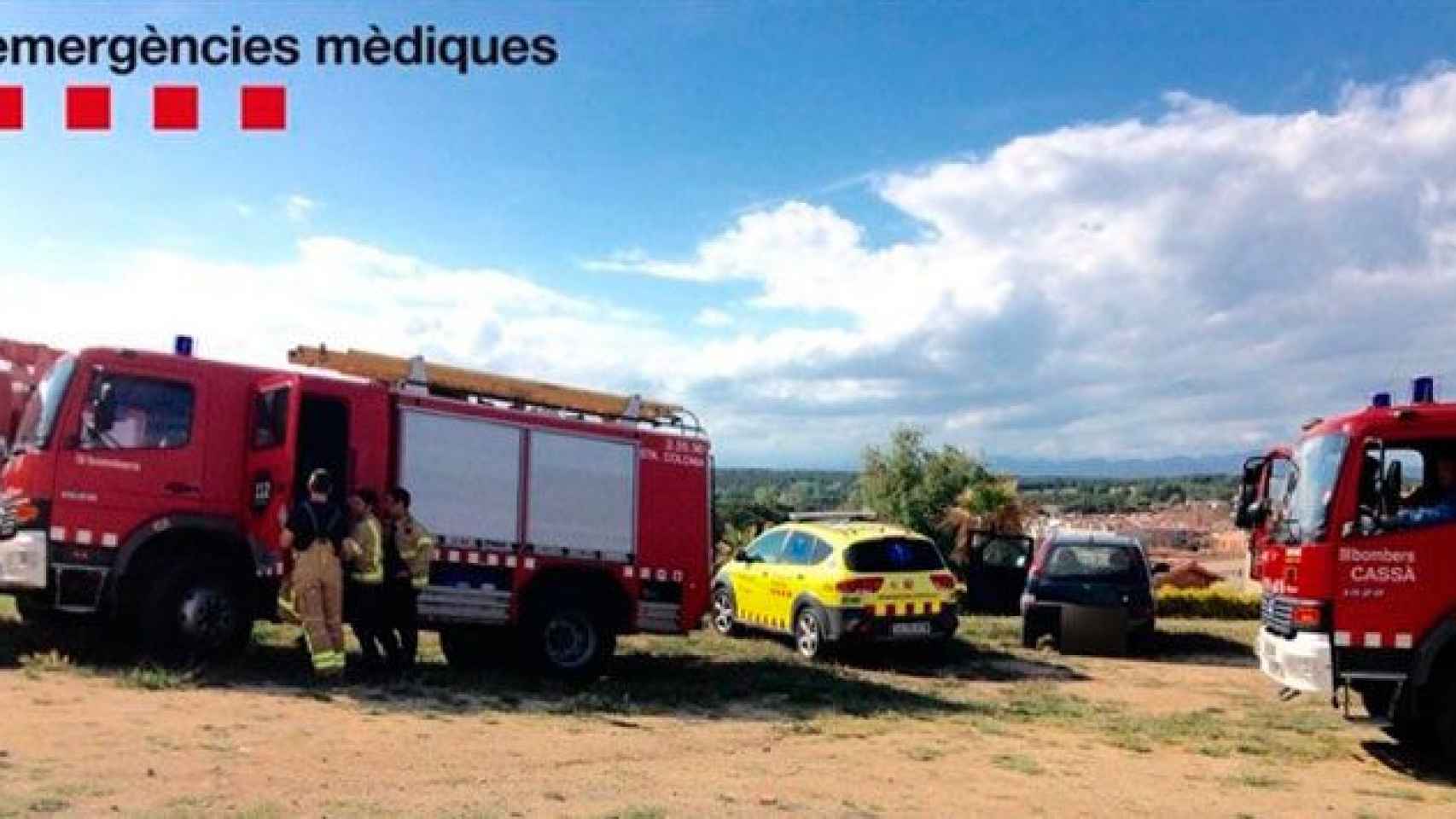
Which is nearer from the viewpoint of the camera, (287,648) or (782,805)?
(782,805)

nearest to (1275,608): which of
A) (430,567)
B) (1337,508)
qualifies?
(1337,508)

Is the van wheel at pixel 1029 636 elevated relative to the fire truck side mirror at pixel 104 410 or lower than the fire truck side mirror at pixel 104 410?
lower

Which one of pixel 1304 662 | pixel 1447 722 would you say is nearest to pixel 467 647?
pixel 1304 662

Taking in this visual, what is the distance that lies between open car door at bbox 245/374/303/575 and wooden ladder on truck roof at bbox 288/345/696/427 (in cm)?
63

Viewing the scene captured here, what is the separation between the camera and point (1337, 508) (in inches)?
386

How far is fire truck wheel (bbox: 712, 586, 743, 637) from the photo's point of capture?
1736 cm

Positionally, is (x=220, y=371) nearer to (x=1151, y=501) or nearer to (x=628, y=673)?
(x=628, y=673)

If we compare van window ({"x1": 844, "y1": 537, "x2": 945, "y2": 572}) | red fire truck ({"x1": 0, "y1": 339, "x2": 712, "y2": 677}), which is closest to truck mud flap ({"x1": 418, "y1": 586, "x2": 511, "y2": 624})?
red fire truck ({"x1": 0, "y1": 339, "x2": 712, "y2": 677})

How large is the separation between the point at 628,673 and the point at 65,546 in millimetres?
5309

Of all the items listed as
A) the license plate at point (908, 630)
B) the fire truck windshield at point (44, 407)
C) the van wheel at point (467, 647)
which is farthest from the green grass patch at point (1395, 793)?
the fire truck windshield at point (44, 407)

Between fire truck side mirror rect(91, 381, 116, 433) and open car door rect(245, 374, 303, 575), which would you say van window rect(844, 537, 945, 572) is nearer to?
open car door rect(245, 374, 303, 575)

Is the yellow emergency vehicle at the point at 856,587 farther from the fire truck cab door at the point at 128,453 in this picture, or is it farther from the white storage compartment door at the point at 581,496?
the fire truck cab door at the point at 128,453

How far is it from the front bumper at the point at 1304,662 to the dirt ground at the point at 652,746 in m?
0.64

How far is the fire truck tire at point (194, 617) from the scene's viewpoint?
10773 millimetres
